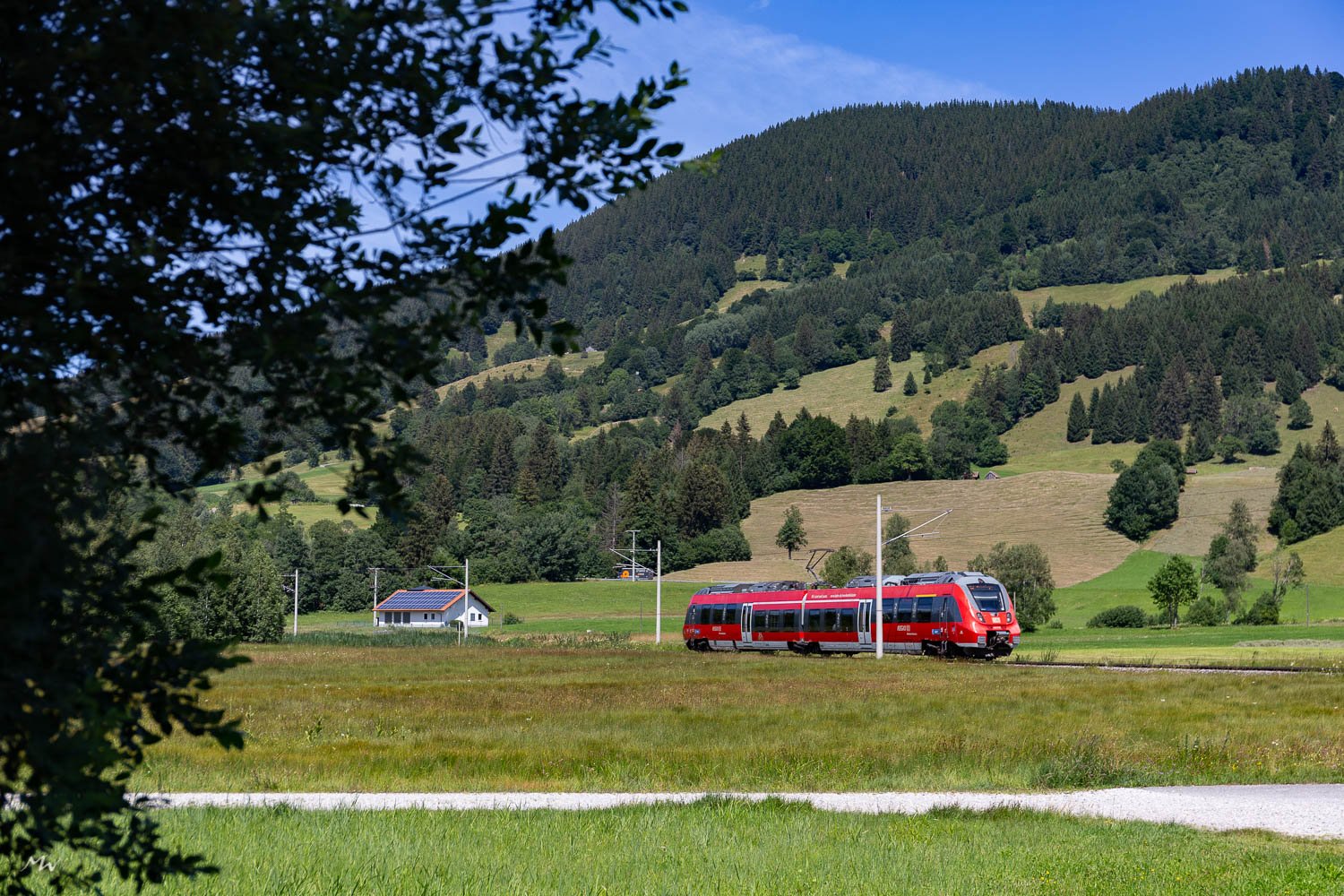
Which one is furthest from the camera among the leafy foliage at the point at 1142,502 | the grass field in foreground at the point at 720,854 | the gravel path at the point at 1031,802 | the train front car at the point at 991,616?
the leafy foliage at the point at 1142,502

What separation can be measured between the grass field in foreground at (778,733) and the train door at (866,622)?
15.6 m

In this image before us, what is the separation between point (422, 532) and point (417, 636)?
218 ft

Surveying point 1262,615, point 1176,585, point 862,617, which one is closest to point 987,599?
point 862,617

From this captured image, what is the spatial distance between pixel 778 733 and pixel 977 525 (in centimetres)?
14588

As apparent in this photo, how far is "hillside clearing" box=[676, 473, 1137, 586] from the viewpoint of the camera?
155000 mm

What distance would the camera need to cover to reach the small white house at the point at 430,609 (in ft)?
470

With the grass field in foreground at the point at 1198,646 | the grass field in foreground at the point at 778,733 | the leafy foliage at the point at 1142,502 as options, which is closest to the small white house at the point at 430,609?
the grass field in foreground at the point at 1198,646

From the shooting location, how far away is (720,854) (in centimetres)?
1263

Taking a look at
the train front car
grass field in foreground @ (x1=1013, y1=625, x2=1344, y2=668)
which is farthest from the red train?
grass field in foreground @ (x1=1013, y1=625, x2=1344, y2=668)

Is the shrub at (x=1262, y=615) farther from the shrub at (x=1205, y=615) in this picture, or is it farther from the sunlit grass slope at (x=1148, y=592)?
the sunlit grass slope at (x=1148, y=592)

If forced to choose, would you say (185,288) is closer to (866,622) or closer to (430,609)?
(866,622)

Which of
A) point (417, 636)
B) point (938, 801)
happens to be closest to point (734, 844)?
point (938, 801)

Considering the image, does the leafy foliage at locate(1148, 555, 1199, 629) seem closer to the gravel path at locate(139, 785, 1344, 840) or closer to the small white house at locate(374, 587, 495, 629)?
the small white house at locate(374, 587, 495, 629)

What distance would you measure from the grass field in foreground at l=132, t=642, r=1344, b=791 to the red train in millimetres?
11077
